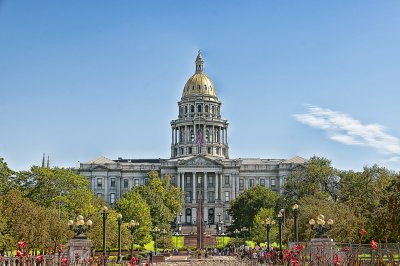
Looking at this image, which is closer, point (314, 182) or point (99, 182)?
A: point (314, 182)

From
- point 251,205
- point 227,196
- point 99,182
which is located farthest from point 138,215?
point 99,182

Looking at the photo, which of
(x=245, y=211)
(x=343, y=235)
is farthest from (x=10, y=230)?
(x=245, y=211)

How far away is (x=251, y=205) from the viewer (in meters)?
97.2

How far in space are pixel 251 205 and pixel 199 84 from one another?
59.7 m

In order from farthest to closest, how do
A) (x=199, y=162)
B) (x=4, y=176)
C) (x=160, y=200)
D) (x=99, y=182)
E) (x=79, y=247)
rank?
(x=99, y=182)
(x=199, y=162)
(x=160, y=200)
(x=4, y=176)
(x=79, y=247)

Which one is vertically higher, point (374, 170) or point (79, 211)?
point (374, 170)

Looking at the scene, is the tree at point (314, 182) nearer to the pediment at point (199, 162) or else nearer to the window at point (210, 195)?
the pediment at point (199, 162)

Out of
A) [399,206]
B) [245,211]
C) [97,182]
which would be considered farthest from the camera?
[97,182]

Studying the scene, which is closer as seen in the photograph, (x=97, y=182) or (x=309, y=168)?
(x=309, y=168)

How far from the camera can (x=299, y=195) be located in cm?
8900

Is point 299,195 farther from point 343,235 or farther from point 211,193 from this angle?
point 211,193

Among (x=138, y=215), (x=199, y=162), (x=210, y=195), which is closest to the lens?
(x=138, y=215)

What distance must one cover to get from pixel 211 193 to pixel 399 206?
328 feet

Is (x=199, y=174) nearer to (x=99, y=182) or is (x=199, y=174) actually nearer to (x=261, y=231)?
(x=99, y=182)
